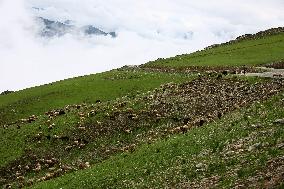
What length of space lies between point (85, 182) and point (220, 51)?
69.6m

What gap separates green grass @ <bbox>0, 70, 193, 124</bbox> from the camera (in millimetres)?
67625

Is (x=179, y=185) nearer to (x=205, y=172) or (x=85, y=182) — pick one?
(x=205, y=172)

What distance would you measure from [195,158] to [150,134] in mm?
13859

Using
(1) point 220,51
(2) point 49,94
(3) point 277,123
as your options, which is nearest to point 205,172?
(3) point 277,123

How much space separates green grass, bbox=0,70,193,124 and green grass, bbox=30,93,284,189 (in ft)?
84.4

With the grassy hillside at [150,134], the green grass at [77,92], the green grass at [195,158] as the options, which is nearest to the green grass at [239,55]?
the grassy hillside at [150,134]

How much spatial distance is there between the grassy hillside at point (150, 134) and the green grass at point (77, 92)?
194 mm

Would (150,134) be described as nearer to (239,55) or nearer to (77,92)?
(77,92)

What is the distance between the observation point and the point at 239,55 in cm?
9119

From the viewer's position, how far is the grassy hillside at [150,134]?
30719mm

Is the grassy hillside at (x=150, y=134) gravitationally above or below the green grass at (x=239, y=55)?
below

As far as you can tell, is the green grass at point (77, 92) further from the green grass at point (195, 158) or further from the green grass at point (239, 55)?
the green grass at point (195, 158)

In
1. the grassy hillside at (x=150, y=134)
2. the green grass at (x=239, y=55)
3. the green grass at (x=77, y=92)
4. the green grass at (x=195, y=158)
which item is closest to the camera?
the green grass at (x=195, y=158)

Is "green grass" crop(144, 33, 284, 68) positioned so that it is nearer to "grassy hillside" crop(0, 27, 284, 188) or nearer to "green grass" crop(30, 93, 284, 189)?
"grassy hillside" crop(0, 27, 284, 188)
